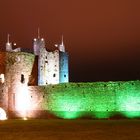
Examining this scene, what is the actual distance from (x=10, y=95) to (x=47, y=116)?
13.6 feet

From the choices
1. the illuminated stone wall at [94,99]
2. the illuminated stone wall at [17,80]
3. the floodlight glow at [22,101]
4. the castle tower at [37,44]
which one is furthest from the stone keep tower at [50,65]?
the illuminated stone wall at [94,99]

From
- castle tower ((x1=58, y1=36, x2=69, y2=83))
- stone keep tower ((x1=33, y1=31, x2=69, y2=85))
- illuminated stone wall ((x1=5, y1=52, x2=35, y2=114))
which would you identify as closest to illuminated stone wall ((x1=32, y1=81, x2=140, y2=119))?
illuminated stone wall ((x1=5, y1=52, x2=35, y2=114))

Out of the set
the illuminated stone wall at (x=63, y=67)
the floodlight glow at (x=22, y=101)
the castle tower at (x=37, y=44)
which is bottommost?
the floodlight glow at (x=22, y=101)

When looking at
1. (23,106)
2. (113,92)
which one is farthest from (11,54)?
(113,92)

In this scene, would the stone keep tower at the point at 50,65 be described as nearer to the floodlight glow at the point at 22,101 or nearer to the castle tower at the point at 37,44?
the castle tower at the point at 37,44

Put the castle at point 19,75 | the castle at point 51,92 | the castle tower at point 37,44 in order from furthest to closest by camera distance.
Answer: the castle tower at point 37,44, the castle at point 19,75, the castle at point 51,92

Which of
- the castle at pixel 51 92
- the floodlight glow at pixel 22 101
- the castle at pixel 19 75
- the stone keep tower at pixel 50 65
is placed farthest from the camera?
the stone keep tower at pixel 50 65

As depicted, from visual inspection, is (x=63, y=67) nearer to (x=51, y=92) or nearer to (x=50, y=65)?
(x=50, y=65)

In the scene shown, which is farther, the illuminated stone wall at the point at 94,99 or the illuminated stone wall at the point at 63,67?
the illuminated stone wall at the point at 63,67

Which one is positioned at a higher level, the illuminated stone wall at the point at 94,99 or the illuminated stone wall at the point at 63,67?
the illuminated stone wall at the point at 63,67

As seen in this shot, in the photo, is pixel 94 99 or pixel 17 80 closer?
pixel 94 99

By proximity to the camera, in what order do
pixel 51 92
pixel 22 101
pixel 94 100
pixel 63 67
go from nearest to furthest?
1. pixel 94 100
2. pixel 51 92
3. pixel 22 101
4. pixel 63 67

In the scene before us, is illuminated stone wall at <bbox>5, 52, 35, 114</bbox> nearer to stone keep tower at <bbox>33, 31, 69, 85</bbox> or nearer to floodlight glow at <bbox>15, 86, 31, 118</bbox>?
floodlight glow at <bbox>15, 86, 31, 118</bbox>

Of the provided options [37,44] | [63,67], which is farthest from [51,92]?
[37,44]
